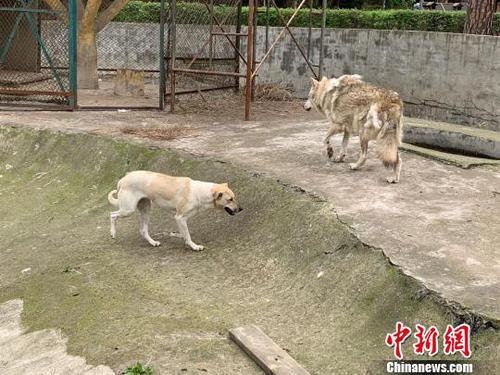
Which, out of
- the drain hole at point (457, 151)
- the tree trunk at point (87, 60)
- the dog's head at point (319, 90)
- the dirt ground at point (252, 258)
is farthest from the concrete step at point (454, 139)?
the tree trunk at point (87, 60)

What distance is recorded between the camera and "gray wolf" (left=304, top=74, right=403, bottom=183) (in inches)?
292

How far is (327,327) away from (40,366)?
2295mm

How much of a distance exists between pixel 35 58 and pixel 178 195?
11133 millimetres

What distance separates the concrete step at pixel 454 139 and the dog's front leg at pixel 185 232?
5.46m

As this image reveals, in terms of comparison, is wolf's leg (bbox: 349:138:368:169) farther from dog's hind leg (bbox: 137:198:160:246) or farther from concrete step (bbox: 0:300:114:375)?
concrete step (bbox: 0:300:114:375)

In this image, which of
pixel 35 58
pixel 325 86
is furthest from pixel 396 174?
pixel 35 58

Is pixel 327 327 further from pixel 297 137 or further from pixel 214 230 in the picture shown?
pixel 297 137

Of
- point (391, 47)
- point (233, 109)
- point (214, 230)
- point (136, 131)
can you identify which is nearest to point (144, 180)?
point (214, 230)

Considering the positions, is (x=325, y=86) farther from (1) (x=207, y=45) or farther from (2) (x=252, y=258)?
(1) (x=207, y=45)

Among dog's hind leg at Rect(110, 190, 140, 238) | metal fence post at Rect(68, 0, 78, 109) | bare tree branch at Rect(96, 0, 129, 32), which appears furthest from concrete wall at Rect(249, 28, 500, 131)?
dog's hind leg at Rect(110, 190, 140, 238)

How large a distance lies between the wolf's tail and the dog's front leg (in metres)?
2.47

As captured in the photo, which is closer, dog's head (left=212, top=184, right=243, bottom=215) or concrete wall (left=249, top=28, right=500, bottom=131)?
dog's head (left=212, top=184, right=243, bottom=215)

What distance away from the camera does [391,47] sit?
14.4 metres

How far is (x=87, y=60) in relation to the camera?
1547 cm
